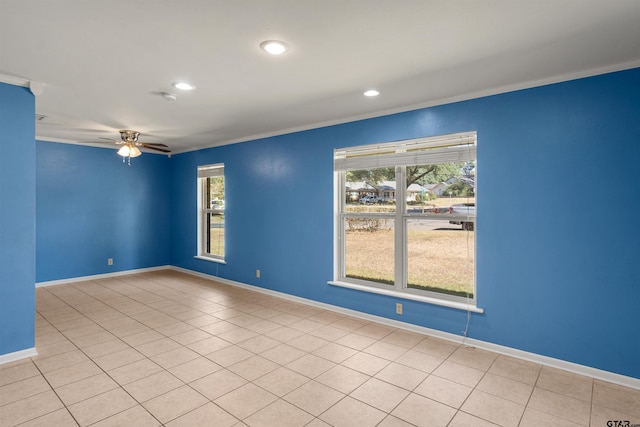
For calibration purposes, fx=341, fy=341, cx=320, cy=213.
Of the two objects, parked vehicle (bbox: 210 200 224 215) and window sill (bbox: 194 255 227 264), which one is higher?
parked vehicle (bbox: 210 200 224 215)

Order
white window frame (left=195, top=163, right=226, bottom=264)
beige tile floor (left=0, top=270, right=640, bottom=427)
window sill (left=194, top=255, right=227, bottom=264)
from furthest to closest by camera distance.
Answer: white window frame (left=195, top=163, right=226, bottom=264) → window sill (left=194, top=255, right=227, bottom=264) → beige tile floor (left=0, top=270, right=640, bottom=427)

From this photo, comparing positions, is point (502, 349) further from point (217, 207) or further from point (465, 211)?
point (217, 207)

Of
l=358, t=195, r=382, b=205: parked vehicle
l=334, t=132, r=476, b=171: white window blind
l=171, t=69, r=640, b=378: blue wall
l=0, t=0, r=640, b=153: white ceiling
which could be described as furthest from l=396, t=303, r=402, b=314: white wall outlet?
l=0, t=0, r=640, b=153: white ceiling

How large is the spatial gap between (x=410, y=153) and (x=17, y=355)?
4178 mm

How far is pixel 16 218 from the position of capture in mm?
2992

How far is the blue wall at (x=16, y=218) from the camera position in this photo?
9.59 ft

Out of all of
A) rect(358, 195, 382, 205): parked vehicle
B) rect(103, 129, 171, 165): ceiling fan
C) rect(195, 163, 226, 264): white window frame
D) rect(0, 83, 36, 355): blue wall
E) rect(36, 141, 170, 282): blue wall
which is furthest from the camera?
rect(195, 163, 226, 264): white window frame

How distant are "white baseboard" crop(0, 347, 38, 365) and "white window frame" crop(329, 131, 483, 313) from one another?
3.08 m

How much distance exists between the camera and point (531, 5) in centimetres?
182

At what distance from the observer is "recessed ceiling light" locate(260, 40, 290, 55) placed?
2.24 meters

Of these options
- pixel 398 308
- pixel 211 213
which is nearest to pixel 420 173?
pixel 398 308

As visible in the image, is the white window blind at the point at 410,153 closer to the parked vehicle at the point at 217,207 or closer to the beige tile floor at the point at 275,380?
the beige tile floor at the point at 275,380

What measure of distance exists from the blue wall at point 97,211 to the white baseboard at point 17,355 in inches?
122

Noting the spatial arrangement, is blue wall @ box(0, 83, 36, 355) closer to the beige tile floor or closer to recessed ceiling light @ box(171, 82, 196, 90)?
the beige tile floor
